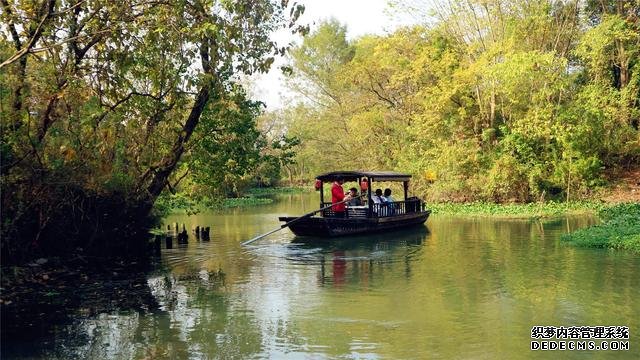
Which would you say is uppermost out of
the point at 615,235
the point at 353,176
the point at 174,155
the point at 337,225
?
the point at 174,155

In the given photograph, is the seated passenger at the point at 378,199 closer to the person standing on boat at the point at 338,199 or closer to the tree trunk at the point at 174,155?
the person standing on boat at the point at 338,199

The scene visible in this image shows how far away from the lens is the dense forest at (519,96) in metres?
27.4

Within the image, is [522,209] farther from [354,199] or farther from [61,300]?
[61,300]

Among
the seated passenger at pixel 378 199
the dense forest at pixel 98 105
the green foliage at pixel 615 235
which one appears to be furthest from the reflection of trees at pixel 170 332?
the seated passenger at pixel 378 199

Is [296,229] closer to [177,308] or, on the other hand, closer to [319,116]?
[177,308]

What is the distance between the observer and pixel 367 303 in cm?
1009

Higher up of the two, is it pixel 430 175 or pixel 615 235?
pixel 430 175

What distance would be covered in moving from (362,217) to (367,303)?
9.47 m

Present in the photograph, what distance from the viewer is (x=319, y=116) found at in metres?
41.3

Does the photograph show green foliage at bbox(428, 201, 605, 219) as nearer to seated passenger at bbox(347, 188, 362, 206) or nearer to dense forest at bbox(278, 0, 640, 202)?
dense forest at bbox(278, 0, 640, 202)

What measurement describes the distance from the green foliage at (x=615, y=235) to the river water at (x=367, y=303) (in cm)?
49

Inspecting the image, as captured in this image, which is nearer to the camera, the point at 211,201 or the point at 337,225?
the point at 211,201

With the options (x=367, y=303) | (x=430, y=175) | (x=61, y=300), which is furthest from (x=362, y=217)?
(x=430, y=175)

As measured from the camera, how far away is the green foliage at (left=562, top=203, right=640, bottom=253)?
14414 millimetres
